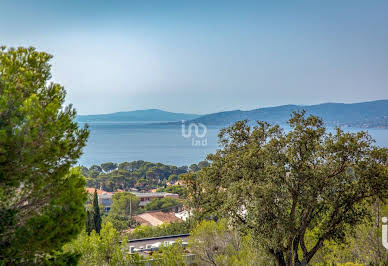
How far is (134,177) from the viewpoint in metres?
59.2

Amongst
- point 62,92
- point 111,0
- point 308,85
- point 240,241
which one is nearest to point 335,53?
point 308,85

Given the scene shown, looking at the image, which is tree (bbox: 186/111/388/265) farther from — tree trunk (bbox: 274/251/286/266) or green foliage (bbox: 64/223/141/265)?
green foliage (bbox: 64/223/141/265)

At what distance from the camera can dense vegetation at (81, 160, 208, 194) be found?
2226 inches

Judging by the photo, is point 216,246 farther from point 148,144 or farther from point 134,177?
point 148,144

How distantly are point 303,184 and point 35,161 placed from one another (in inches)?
219

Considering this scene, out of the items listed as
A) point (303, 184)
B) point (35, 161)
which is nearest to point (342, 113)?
point (303, 184)

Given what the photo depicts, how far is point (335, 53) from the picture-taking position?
40.6 m

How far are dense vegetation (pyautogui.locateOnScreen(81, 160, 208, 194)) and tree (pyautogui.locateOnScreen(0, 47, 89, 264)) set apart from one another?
166ft

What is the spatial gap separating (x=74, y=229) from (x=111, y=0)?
83.0 feet

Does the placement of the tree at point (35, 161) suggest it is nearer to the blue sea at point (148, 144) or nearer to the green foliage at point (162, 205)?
the green foliage at point (162, 205)

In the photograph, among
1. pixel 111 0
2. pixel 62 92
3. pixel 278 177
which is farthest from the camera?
pixel 111 0

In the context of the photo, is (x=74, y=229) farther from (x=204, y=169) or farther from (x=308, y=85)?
(x=308, y=85)

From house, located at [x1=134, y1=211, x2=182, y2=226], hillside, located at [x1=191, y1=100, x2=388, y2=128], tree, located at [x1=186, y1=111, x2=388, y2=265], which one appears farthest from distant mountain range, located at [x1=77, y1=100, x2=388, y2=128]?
tree, located at [x1=186, y1=111, x2=388, y2=265]

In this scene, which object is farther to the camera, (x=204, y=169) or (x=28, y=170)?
(x=204, y=169)
